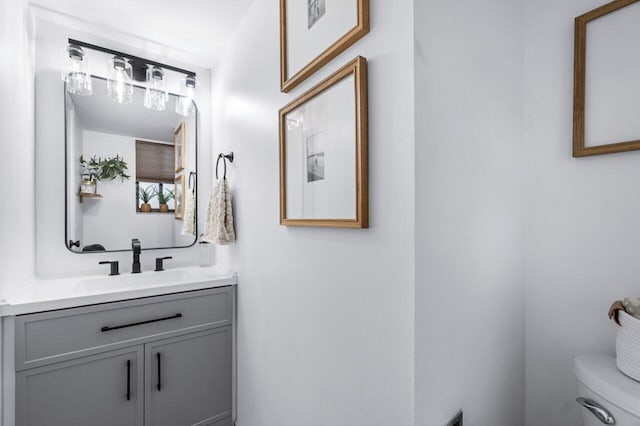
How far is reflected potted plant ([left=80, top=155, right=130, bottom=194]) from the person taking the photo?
68.4 inches

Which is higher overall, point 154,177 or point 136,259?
point 154,177

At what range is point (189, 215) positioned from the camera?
2.02 meters

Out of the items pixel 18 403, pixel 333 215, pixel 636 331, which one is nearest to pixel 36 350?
pixel 18 403

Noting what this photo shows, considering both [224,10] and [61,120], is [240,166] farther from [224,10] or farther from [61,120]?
[61,120]

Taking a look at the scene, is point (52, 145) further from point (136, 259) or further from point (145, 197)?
point (136, 259)

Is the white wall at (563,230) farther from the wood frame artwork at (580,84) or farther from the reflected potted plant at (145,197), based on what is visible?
the reflected potted plant at (145,197)

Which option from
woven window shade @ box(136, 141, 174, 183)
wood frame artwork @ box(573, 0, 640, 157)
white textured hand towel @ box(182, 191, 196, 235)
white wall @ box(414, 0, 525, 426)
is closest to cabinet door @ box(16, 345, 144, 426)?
white textured hand towel @ box(182, 191, 196, 235)

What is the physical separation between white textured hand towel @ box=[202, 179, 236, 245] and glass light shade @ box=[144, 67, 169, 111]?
73cm

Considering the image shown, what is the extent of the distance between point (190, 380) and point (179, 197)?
3.64 ft

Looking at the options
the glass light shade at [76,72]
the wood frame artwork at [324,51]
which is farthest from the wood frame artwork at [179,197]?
the wood frame artwork at [324,51]

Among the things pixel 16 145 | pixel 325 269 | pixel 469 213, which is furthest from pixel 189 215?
pixel 469 213

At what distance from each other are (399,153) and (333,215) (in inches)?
11.2

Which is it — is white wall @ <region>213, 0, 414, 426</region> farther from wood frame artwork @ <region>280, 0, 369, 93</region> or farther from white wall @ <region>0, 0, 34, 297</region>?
white wall @ <region>0, 0, 34, 297</region>

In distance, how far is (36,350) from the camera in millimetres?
1200
